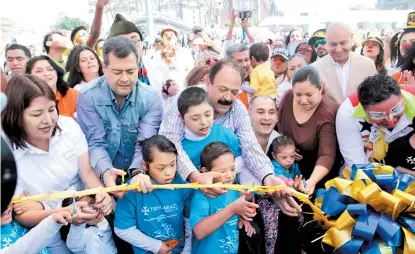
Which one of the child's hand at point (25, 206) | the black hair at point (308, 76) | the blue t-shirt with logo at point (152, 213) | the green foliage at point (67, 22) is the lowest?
the blue t-shirt with logo at point (152, 213)

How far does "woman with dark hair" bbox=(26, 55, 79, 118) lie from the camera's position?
332 centimetres

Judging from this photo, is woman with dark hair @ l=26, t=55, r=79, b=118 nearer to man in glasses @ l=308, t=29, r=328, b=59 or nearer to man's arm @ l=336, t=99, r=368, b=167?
man's arm @ l=336, t=99, r=368, b=167

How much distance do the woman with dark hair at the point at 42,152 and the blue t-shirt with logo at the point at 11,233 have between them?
0.10ft

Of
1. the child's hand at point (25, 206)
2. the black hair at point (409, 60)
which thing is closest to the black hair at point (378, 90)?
the black hair at point (409, 60)

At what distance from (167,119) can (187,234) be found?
2.48 feet

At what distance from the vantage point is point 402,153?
2.49 m

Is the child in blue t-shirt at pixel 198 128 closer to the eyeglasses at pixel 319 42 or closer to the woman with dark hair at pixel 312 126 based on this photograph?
the woman with dark hair at pixel 312 126

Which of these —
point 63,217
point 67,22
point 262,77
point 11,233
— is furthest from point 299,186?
point 67,22

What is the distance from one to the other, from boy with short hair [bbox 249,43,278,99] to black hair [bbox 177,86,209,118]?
2167mm

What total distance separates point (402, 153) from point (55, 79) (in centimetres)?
264

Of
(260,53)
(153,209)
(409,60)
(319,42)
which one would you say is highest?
(319,42)

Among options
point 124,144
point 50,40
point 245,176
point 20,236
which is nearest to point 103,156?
point 124,144

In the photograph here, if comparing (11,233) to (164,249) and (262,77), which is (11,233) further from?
(262,77)

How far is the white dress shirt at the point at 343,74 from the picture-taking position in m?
3.62
